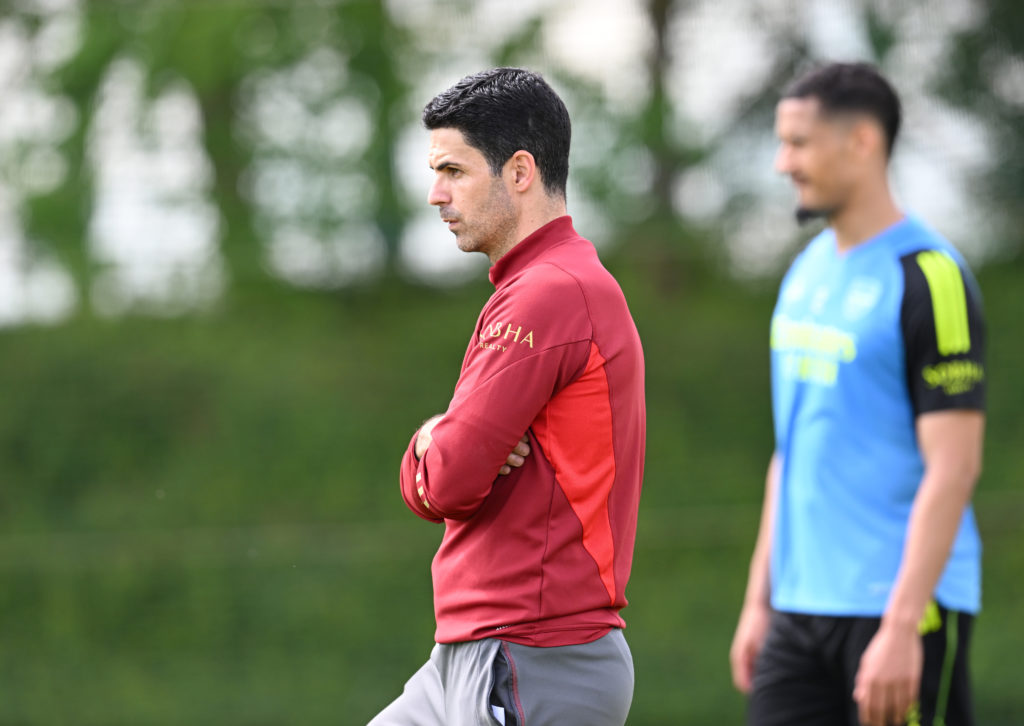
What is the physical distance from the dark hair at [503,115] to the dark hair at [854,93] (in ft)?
4.12

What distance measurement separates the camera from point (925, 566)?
122 inches

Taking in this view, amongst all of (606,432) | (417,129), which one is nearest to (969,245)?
(417,129)

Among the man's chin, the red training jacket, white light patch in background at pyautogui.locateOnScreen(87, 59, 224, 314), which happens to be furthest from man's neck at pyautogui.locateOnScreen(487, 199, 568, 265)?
white light patch in background at pyautogui.locateOnScreen(87, 59, 224, 314)

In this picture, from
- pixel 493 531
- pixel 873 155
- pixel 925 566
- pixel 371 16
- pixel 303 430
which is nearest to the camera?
pixel 493 531

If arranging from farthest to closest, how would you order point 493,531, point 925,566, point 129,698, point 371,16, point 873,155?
point 371,16 < point 129,698 < point 873,155 < point 925,566 < point 493,531

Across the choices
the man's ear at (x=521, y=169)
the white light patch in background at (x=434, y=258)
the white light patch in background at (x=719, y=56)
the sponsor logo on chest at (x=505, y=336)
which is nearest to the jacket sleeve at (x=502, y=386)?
the sponsor logo on chest at (x=505, y=336)

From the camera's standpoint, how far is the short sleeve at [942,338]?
315 cm

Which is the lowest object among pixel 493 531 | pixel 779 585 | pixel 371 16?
pixel 779 585

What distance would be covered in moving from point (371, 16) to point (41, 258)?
279 centimetres

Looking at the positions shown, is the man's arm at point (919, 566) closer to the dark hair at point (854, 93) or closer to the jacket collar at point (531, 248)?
the dark hair at point (854, 93)

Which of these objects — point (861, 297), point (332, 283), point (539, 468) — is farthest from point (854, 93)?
point (332, 283)

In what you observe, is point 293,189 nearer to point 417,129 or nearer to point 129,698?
point 417,129

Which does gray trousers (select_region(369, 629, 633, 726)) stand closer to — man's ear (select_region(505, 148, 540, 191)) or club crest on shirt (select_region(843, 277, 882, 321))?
man's ear (select_region(505, 148, 540, 191))

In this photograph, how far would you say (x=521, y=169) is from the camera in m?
2.60
